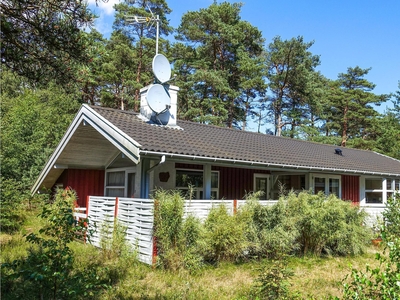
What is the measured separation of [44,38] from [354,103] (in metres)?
34.5

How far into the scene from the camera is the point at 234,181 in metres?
12.4

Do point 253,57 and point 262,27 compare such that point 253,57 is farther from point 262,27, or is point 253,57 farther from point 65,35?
point 65,35

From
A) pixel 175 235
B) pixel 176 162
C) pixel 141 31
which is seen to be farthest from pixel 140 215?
pixel 141 31

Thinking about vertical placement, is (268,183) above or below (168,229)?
above

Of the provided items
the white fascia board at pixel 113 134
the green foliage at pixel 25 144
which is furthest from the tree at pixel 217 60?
the white fascia board at pixel 113 134

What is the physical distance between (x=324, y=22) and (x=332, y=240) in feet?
30.9

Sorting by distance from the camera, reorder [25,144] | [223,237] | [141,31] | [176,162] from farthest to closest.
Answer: [141,31] < [25,144] < [176,162] < [223,237]

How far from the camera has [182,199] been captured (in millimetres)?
7859

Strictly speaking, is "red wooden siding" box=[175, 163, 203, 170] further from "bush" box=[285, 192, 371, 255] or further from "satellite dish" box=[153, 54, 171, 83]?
"bush" box=[285, 192, 371, 255]

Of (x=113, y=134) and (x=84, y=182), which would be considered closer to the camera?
(x=113, y=134)

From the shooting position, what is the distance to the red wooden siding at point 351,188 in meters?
15.2

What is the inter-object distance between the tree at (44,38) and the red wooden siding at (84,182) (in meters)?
9.15

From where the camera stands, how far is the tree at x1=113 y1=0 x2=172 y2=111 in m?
26.8

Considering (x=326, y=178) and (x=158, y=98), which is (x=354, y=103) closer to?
(x=326, y=178)
